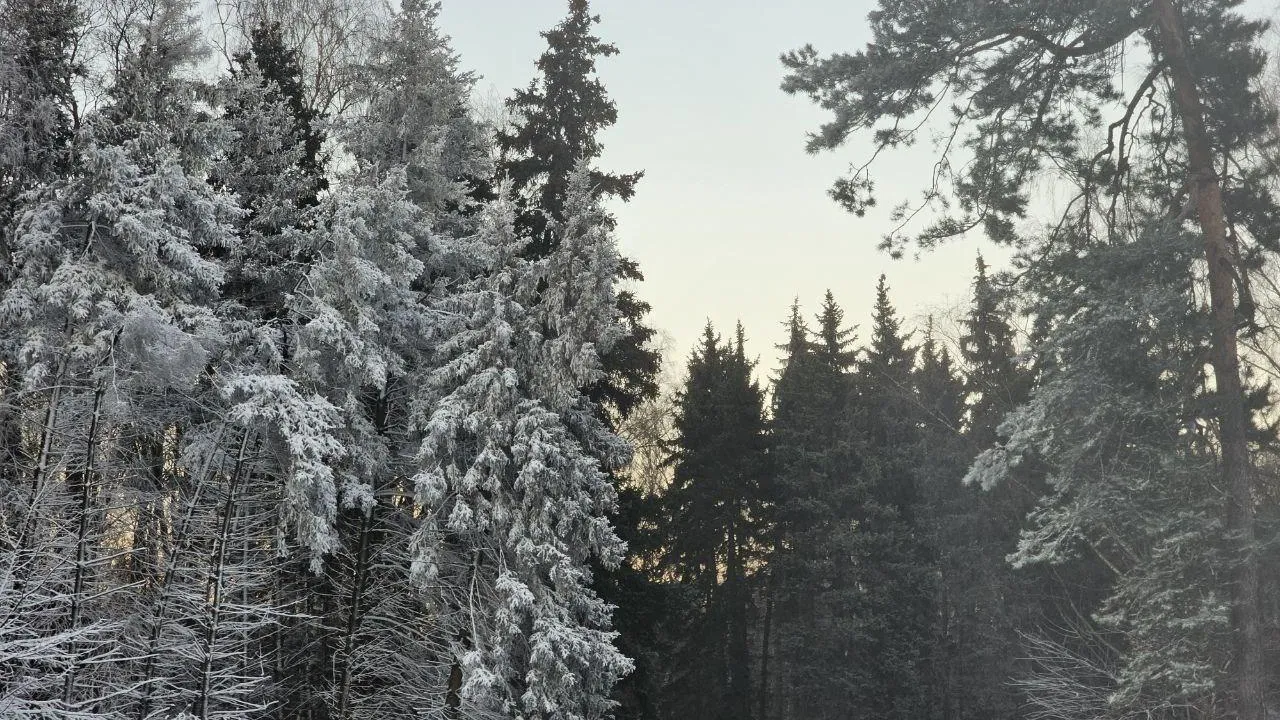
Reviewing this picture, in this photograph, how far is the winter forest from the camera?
41.6ft

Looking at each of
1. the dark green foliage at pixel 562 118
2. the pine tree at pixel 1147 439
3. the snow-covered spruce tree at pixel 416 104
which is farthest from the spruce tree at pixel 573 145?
the pine tree at pixel 1147 439

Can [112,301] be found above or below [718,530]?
above

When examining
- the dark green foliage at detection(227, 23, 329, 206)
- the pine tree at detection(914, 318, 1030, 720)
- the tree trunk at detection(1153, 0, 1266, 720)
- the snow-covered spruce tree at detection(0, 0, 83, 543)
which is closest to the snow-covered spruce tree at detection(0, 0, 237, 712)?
the snow-covered spruce tree at detection(0, 0, 83, 543)

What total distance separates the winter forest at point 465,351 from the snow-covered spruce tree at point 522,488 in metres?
0.07

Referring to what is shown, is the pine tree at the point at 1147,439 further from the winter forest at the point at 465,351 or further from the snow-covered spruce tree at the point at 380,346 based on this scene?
the snow-covered spruce tree at the point at 380,346

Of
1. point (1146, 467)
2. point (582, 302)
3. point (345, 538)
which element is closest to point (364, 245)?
point (582, 302)

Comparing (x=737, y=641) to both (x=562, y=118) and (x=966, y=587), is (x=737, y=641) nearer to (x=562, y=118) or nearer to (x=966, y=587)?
(x=966, y=587)

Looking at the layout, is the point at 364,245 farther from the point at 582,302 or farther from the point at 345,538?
the point at 345,538

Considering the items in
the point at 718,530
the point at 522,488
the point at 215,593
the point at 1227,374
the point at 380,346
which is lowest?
the point at 215,593

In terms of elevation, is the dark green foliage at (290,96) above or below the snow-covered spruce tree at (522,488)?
above

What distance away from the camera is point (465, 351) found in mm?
15555

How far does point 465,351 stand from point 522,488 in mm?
2600

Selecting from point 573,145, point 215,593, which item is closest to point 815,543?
point 573,145

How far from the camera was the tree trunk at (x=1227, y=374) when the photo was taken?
12.5 metres
